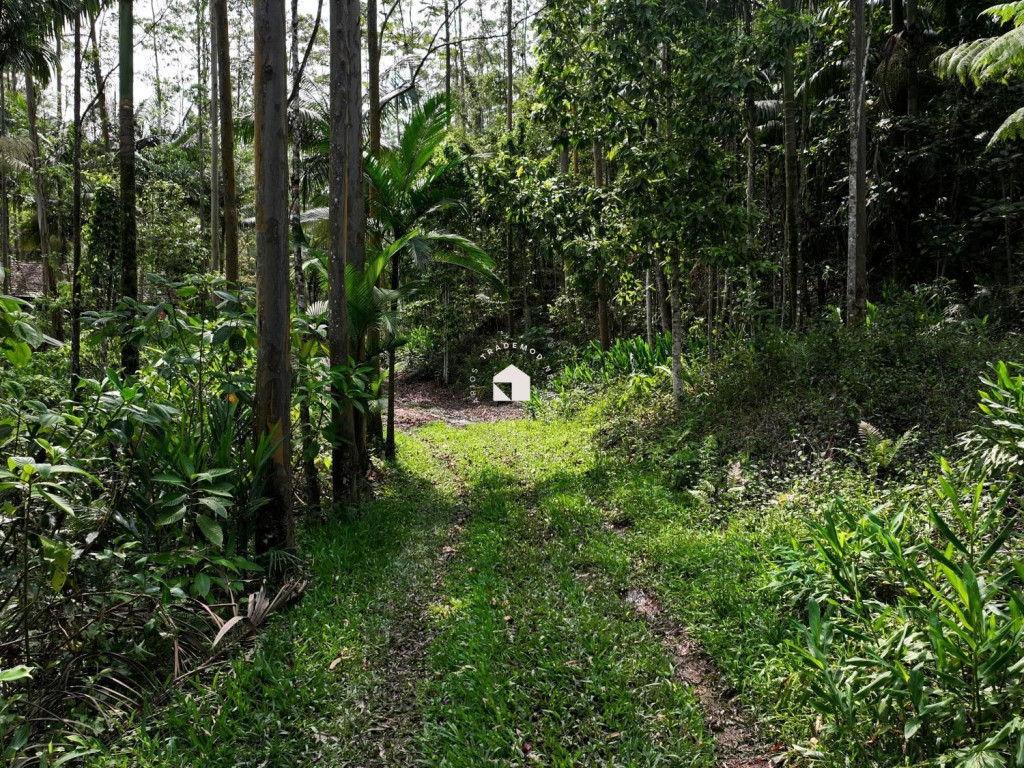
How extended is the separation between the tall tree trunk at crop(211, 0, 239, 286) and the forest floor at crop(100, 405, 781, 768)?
5.15 meters

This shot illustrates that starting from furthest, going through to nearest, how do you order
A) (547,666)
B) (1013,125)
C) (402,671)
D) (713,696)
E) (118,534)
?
(1013,125) < (118,534) < (402,671) < (547,666) < (713,696)

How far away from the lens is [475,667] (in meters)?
3.56

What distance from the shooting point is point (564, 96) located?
8766 millimetres

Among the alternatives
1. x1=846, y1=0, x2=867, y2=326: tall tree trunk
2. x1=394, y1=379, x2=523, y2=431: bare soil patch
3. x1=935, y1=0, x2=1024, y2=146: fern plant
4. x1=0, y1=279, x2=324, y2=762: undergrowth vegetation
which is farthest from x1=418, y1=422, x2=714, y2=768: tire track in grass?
x1=394, y1=379, x2=523, y2=431: bare soil patch

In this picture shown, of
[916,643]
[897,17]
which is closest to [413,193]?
[916,643]

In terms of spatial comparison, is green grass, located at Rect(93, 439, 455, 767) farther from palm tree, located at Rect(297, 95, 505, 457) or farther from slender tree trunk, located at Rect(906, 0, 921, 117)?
slender tree trunk, located at Rect(906, 0, 921, 117)

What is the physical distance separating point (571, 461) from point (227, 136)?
6.83 m

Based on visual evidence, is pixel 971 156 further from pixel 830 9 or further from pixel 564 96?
pixel 564 96

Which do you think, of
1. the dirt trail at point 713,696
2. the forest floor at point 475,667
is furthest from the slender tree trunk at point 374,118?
the dirt trail at point 713,696

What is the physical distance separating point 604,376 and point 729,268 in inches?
147

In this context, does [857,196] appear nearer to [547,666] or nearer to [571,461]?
[571,461]

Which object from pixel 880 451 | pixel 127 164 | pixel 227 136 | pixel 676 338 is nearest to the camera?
pixel 880 451

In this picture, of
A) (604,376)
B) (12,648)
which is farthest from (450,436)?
(12,648)

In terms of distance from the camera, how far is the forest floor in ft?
9.53
